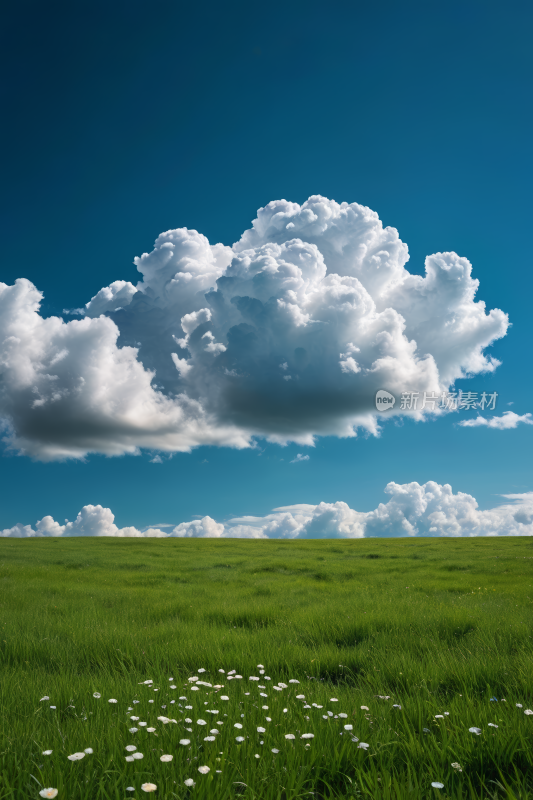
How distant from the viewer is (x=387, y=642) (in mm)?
6738

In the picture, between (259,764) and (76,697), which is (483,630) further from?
(76,697)

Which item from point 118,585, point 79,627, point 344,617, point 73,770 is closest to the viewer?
point 73,770

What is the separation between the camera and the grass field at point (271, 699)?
9.34 feet

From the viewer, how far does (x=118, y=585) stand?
16109mm

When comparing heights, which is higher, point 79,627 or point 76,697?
point 76,697

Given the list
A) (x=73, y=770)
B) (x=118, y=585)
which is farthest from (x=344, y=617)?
(x=118, y=585)

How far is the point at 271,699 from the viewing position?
418 cm

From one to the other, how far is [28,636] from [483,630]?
295 inches

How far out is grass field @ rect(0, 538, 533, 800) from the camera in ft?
9.34

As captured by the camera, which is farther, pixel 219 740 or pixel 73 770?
pixel 219 740

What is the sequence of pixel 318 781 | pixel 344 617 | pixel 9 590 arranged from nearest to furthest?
pixel 318 781
pixel 344 617
pixel 9 590

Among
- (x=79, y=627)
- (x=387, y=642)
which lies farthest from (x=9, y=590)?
(x=387, y=642)

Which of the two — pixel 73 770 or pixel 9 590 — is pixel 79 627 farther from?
pixel 9 590

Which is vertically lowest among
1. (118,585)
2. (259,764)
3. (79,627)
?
(118,585)
